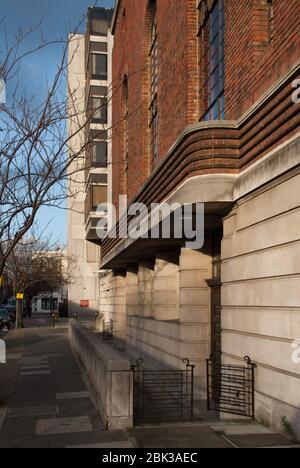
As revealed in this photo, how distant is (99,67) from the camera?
38906mm

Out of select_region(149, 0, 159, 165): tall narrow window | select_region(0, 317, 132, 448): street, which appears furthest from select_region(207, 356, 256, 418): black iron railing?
select_region(149, 0, 159, 165): tall narrow window

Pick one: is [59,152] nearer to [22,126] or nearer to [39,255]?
[22,126]

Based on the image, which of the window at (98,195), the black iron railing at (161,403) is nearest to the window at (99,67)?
the window at (98,195)

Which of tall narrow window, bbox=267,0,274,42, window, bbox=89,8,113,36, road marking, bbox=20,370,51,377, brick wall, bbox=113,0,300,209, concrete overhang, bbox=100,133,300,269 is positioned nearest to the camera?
concrete overhang, bbox=100,133,300,269

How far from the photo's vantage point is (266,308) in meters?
8.17

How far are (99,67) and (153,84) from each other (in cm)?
2273

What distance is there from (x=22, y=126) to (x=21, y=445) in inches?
205

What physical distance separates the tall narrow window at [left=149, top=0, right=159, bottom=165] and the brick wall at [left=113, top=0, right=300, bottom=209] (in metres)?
0.25

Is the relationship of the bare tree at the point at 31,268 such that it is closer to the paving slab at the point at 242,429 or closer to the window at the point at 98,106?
the window at the point at 98,106

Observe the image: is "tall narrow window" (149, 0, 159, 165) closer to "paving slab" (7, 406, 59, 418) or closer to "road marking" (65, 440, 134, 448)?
"paving slab" (7, 406, 59, 418)

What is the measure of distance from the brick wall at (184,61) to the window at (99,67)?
12.6m

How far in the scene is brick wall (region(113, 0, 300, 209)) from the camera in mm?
8234

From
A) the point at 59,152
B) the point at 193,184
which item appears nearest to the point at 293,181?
the point at 193,184

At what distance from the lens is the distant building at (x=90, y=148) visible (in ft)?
42.2
